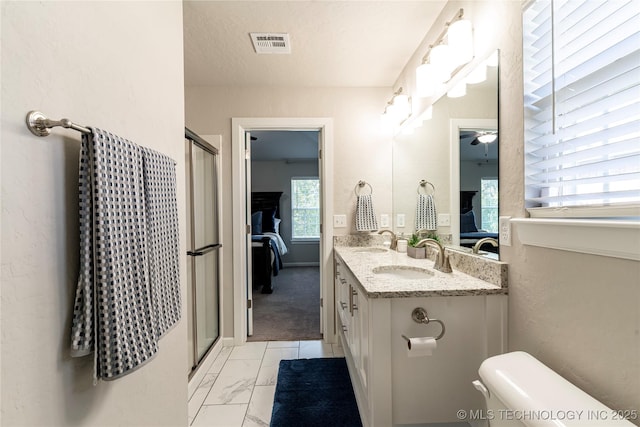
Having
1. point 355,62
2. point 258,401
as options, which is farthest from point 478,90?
point 258,401

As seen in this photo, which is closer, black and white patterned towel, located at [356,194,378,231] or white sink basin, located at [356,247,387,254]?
white sink basin, located at [356,247,387,254]

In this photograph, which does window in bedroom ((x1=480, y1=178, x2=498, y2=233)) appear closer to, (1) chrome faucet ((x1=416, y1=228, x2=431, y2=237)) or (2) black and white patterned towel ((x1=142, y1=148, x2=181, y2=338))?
(1) chrome faucet ((x1=416, y1=228, x2=431, y2=237))

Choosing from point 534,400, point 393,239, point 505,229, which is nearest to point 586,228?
point 505,229

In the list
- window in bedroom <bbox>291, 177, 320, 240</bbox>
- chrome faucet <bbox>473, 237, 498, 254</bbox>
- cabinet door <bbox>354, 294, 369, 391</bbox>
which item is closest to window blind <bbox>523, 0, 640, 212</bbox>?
chrome faucet <bbox>473, 237, 498, 254</bbox>

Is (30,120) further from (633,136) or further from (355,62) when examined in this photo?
(355,62)

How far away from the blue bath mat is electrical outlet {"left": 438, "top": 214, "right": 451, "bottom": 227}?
1242 millimetres

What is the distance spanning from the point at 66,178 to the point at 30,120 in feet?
0.48

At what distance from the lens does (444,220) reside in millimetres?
1732

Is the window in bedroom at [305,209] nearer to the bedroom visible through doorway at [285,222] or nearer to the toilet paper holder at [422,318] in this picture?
the bedroom visible through doorway at [285,222]

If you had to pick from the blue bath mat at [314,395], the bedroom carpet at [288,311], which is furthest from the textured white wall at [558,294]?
the bedroom carpet at [288,311]

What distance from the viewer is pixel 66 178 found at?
672 millimetres

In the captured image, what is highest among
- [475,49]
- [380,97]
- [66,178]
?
[380,97]

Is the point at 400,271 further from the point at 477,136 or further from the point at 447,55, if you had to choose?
the point at 447,55

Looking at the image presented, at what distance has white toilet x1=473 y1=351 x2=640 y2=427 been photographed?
2.01 feet
